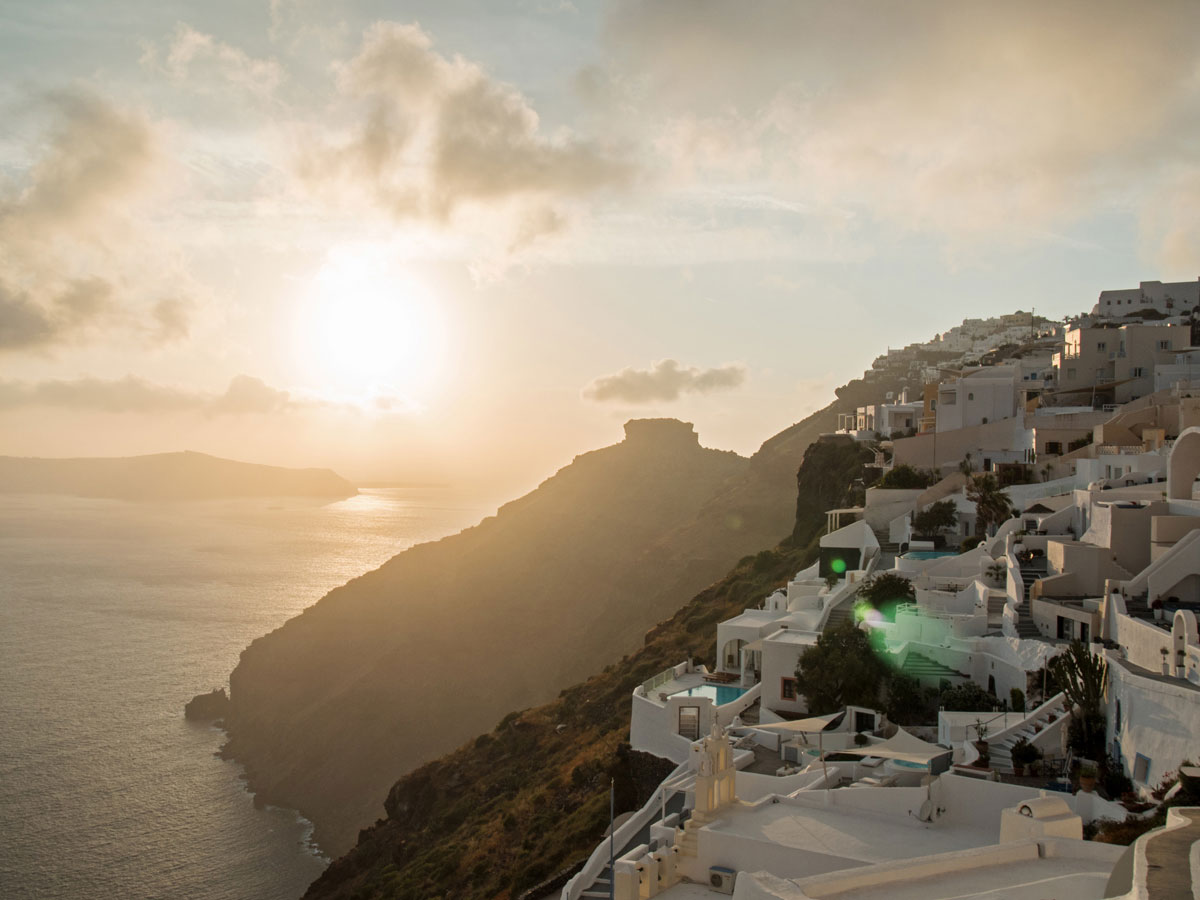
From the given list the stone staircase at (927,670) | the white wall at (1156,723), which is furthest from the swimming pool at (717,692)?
the white wall at (1156,723)

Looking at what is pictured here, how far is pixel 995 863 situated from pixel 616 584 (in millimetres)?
78426

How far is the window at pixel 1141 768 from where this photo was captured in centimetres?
1296

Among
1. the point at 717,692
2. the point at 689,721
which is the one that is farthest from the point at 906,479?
the point at 689,721

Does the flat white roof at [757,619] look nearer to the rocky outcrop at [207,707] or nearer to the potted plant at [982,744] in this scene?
the potted plant at [982,744]

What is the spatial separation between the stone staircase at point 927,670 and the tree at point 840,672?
605mm

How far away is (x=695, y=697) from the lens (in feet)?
73.7

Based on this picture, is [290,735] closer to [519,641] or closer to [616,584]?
[519,641]

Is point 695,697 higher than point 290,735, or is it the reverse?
point 695,697

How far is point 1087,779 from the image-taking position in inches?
503

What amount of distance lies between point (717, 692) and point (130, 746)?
49.7 meters

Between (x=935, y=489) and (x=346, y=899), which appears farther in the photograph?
(x=935, y=489)

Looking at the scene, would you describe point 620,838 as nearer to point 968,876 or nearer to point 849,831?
point 849,831

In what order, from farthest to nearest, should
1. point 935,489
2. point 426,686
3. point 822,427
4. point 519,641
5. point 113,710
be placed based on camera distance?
point 822,427
point 519,641
point 426,686
point 113,710
point 935,489

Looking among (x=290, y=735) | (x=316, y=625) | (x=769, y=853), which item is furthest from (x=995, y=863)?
(x=316, y=625)
